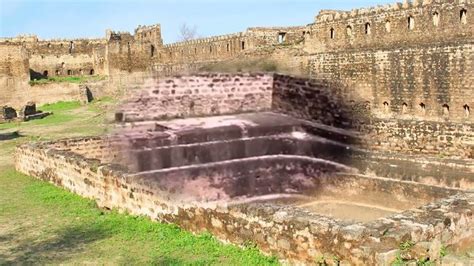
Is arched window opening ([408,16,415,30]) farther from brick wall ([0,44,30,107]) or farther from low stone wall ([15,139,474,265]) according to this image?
brick wall ([0,44,30,107])

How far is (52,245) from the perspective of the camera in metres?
6.35

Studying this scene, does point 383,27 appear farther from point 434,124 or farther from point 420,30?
point 434,124

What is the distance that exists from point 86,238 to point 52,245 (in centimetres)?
40

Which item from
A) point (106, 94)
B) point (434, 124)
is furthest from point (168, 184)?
point (106, 94)

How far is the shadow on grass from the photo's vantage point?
5.85 m

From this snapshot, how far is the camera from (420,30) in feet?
62.8

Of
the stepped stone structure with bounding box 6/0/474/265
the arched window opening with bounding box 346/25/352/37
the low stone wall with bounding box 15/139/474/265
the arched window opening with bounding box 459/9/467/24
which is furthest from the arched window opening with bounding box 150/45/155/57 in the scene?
the low stone wall with bounding box 15/139/474/265

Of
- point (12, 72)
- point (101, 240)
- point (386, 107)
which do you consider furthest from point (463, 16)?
point (12, 72)

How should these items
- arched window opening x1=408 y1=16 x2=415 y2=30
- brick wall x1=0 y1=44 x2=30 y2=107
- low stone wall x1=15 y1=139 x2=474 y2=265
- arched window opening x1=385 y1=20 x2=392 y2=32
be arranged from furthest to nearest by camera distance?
brick wall x1=0 y1=44 x2=30 y2=107 < arched window opening x1=385 y1=20 x2=392 y2=32 < arched window opening x1=408 y1=16 x2=415 y2=30 < low stone wall x1=15 y1=139 x2=474 y2=265

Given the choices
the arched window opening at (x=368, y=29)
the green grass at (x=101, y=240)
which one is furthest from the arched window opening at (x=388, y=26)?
the green grass at (x=101, y=240)

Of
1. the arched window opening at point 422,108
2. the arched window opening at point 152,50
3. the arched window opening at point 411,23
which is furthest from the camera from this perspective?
the arched window opening at point 152,50

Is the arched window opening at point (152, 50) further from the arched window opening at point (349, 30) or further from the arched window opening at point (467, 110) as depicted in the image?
the arched window opening at point (467, 110)

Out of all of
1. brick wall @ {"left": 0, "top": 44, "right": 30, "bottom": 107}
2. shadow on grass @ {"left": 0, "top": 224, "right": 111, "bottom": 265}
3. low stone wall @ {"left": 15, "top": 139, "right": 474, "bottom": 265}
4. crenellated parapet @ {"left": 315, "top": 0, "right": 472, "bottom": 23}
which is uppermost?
crenellated parapet @ {"left": 315, "top": 0, "right": 472, "bottom": 23}

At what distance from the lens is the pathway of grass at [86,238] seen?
17.9 ft
